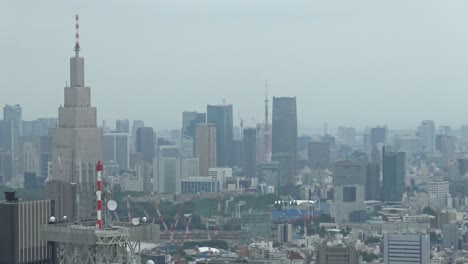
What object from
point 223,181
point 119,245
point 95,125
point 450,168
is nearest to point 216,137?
point 223,181

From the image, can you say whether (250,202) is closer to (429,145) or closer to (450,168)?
(450,168)

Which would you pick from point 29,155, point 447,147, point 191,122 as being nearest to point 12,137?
point 29,155

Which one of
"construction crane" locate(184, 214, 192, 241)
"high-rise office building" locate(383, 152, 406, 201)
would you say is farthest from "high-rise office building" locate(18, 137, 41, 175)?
"high-rise office building" locate(383, 152, 406, 201)

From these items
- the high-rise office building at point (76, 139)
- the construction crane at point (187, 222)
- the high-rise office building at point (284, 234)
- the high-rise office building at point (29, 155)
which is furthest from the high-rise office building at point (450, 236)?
the high-rise office building at point (29, 155)

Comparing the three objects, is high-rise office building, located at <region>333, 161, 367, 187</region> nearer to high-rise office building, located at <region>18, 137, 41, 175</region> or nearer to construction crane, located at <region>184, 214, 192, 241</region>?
construction crane, located at <region>184, 214, 192, 241</region>

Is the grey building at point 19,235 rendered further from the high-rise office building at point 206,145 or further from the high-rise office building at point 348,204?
the high-rise office building at point 206,145

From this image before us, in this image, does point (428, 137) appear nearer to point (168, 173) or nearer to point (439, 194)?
point (439, 194)
